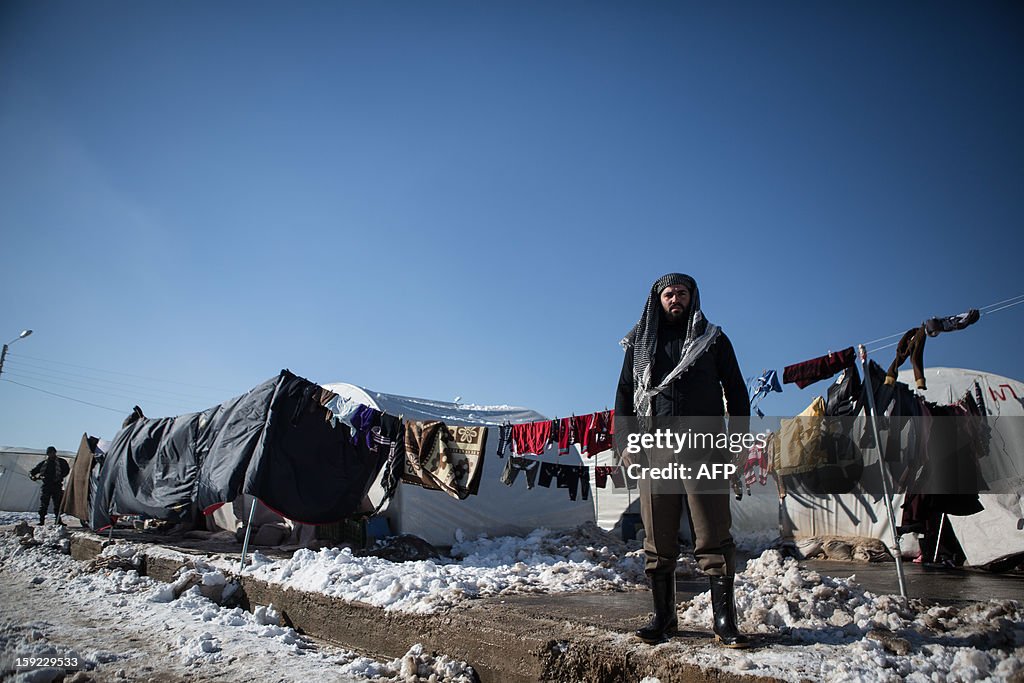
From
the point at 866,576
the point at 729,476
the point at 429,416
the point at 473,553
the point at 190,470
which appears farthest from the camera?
the point at 429,416

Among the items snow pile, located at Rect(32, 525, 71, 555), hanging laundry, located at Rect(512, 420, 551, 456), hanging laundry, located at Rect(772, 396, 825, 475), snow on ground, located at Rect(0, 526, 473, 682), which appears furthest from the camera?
snow pile, located at Rect(32, 525, 71, 555)

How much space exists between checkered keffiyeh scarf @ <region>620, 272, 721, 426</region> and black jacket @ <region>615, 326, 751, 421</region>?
0.03m

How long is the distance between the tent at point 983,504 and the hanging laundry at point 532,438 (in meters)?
5.28

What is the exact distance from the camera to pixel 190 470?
8609 millimetres

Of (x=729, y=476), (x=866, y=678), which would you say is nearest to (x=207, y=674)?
(x=729, y=476)

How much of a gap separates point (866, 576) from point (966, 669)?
17.0 ft

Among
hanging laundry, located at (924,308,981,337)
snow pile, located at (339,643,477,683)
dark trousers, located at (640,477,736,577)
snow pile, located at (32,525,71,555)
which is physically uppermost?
hanging laundry, located at (924,308,981,337)

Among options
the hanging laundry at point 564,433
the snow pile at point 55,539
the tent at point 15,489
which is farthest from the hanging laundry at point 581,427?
the tent at point 15,489

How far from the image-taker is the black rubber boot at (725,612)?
93.2 inches

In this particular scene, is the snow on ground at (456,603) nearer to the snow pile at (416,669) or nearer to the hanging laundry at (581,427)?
the snow pile at (416,669)

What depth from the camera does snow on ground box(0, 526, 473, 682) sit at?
10.5ft

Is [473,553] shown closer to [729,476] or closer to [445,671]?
[445,671]

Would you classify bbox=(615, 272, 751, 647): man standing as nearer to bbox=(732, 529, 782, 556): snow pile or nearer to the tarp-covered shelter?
the tarp-covered shelter

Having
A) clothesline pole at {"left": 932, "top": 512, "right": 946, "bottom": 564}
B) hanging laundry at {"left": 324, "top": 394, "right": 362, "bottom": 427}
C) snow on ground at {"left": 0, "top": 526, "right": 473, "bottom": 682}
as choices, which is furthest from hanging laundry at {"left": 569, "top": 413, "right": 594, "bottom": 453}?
clothesline pole at {"left": 932, "top": 512, "right": 946, "bottom": 564}
